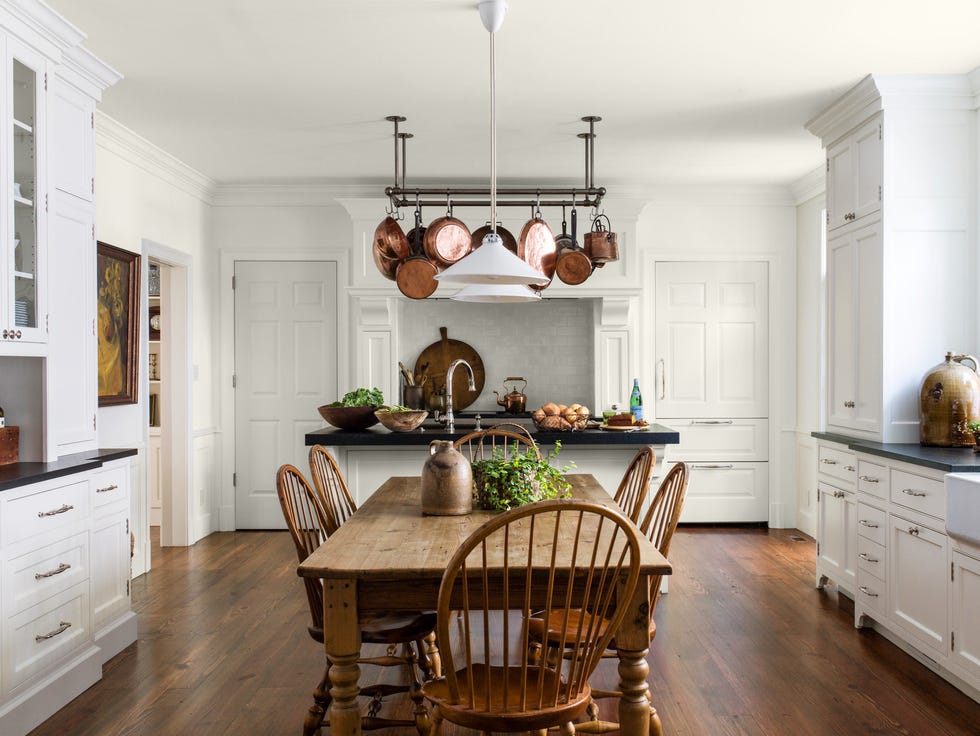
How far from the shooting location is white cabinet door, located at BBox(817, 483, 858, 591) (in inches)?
163

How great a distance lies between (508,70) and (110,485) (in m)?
2.56

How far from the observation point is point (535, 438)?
4.61 metres

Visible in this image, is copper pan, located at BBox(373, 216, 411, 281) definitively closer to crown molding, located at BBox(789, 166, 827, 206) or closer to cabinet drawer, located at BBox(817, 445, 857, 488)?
cabinet drawer, located at BBox(817, 445, 857, 488)

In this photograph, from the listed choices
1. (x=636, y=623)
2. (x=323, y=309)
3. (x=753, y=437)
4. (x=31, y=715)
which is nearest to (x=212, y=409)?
(x=323, y=309)

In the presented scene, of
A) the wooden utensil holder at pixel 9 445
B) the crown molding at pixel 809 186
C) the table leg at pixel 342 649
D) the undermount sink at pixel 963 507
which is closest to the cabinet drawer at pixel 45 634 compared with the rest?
the wooden utensil holder at pixel 9 445

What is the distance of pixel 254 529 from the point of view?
252 inches

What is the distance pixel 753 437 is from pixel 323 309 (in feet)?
11.4

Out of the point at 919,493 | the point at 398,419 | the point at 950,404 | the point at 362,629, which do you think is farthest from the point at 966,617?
the point at 398,419

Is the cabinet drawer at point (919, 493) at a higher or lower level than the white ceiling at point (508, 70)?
lower

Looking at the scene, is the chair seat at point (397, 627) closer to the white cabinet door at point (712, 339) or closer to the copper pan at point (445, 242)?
the copper pan at point (445, 242)

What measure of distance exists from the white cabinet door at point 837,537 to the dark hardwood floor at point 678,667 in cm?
16

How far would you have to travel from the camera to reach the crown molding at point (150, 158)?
4641 millimetres

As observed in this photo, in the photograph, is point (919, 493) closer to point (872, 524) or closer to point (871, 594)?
point (872, 524)

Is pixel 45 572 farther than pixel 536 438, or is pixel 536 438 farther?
pixel 536 438
